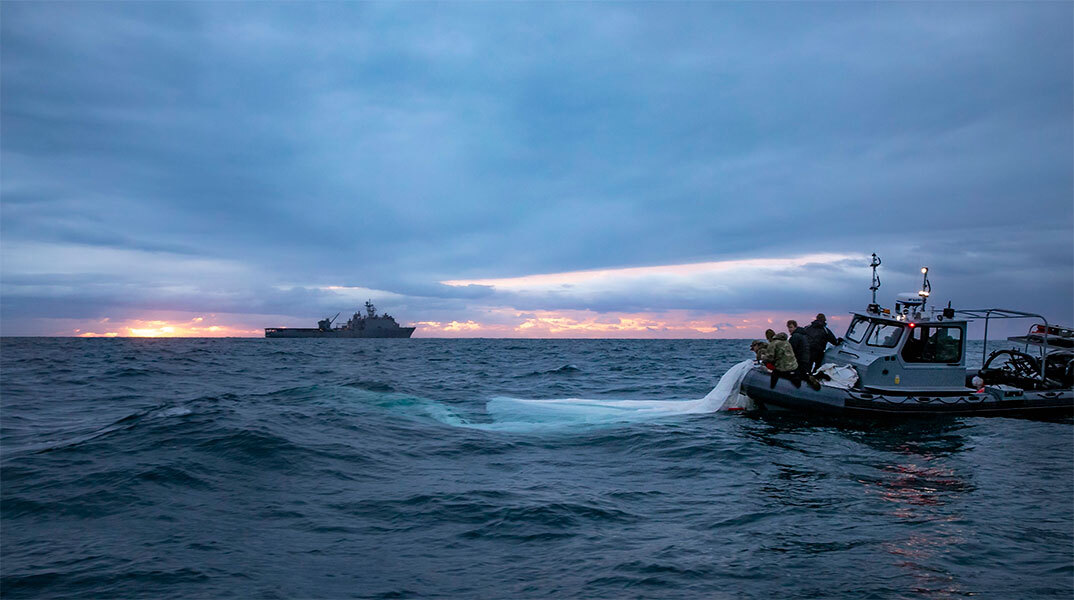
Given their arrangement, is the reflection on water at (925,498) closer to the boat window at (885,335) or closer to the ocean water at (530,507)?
the ocean water at (530,507)

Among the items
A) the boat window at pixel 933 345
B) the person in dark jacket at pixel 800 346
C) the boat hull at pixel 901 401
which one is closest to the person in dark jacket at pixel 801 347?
the person in dark jacket at pixel 800 346

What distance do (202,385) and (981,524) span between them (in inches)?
1082

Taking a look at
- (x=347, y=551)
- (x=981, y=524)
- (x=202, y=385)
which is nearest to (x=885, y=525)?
(x=981, y=524)

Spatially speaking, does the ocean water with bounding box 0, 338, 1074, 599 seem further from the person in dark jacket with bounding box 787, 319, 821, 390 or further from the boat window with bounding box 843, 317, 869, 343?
the boat window with bounding box 843, 317, 869, 343

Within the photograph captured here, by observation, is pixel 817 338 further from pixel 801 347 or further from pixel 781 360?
pixel 781 360

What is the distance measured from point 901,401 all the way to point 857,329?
9.49ft

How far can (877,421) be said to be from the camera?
53.2 feet

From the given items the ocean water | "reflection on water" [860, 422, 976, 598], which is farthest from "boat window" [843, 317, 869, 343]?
"reflection on water" [860, 422, 976, 598]

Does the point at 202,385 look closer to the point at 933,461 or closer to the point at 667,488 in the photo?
the point at 667,488

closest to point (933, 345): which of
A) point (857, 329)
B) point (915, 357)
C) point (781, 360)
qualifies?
point (915, 357)

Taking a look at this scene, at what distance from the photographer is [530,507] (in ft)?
28.7

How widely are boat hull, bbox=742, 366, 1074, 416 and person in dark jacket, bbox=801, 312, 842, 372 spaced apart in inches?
63.6

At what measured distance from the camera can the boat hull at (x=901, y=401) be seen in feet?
52.7

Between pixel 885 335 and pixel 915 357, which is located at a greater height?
pixel 885 335
